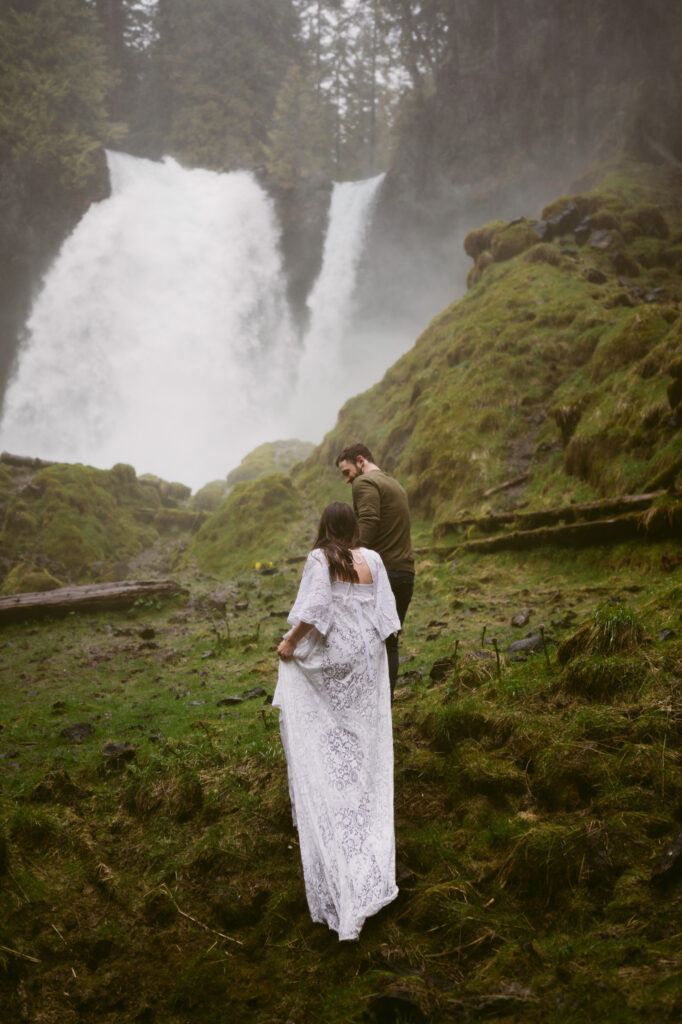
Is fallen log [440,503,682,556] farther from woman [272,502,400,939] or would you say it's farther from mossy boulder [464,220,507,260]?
mossy boulder [464,220,507,260]

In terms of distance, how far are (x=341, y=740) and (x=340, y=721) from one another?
4.2 inches

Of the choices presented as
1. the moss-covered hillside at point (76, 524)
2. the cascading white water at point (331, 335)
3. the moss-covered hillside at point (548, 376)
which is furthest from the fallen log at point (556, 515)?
the cascading white water at point (331, 335)

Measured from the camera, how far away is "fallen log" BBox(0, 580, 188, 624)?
1086 centimetres

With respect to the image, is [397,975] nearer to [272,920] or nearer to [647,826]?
[272,920]

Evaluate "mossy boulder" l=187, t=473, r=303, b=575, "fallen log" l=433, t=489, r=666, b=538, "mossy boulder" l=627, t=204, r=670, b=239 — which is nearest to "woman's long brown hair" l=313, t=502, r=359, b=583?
"fallen log" l=433, t=489, r=666, b=538

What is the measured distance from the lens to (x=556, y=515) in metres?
9.50

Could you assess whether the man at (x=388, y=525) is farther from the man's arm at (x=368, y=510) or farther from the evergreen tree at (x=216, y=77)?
the evergreen tree at (x=216, y=77)

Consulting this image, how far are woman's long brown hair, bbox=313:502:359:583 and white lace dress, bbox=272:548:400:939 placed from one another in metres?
0.06

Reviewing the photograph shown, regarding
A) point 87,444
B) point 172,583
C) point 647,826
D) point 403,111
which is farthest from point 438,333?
point 403,111

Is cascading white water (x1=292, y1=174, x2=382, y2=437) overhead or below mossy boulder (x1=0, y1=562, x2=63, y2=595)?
overhead

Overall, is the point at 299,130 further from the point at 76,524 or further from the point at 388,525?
the point at 388,525

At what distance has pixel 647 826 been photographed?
9.88ft

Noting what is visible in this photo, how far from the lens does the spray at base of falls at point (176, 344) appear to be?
41.4m

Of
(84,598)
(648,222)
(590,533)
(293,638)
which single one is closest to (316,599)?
(293,638)
